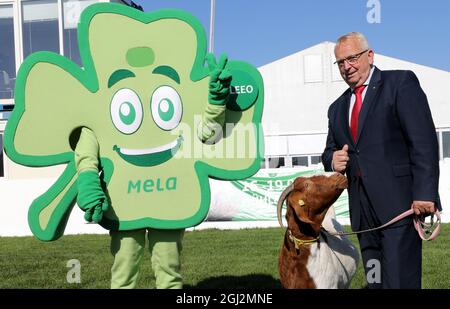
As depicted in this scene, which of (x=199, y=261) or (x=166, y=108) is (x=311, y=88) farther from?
(x=166, y=108)

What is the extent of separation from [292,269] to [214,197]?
24.8ft

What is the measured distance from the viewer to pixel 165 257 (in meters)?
3.63

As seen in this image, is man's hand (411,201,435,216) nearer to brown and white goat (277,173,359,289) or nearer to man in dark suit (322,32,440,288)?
man in dark suit (322,32,440,288)

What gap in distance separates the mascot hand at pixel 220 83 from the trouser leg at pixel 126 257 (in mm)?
1033

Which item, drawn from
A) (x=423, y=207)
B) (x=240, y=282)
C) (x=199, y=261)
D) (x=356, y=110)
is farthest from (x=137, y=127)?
(x=199, y=261)

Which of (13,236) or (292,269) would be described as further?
(13,236)

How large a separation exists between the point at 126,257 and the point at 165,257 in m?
0.26

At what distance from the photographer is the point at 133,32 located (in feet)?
12.2

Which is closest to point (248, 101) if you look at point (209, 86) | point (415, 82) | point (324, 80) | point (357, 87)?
point (209, 86)

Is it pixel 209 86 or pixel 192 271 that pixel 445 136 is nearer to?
pixel 192 271

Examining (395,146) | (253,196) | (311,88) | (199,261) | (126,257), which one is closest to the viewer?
(395,146)

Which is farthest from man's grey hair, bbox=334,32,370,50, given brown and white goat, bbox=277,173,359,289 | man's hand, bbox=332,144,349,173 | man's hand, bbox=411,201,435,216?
man's hand, bbox=411,201,435,216

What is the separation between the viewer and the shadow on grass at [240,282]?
519 cm

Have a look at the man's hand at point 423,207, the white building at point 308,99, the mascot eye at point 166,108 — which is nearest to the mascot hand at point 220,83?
the mascot eye at point 166,108
